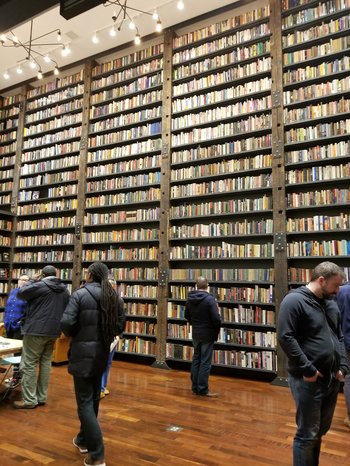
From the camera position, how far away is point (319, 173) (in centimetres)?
496

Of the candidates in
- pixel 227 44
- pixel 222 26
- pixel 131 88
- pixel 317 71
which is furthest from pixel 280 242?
pixel 131 88

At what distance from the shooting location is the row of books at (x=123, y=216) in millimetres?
6289

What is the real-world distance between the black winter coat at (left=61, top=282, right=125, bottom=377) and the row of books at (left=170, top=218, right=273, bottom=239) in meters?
3.25

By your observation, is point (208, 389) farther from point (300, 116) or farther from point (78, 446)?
point (300, 116)

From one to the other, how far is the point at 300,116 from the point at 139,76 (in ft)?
10.5

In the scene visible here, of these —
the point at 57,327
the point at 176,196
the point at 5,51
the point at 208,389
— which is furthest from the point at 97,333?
the point at 5,51

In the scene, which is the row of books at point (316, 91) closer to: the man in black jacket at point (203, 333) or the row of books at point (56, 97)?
the man in black jacket at point (203, 333)

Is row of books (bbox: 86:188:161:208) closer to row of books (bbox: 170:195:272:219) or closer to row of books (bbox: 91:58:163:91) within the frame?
row of books (bbox: 170:195:272:219)

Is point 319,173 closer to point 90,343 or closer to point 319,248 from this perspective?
point 319,248

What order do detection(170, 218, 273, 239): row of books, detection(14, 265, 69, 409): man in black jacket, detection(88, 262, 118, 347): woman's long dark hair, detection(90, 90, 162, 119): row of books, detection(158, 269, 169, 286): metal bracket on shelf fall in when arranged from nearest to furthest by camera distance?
1. detection(88, 262, 118, 347): woman's long dark hair
2. detection(14, 265, 69, 409): man in black jacket
3. detection(170, 218, 273, 239): row of books
4. detection(158, 269, 169, 286): metal bracket on shelf
5. detection(90, 90, 162, 119): row of books

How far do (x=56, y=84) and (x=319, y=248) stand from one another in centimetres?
645

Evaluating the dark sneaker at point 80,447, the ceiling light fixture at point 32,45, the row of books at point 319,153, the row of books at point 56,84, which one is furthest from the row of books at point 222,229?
the row of books at point 56,84

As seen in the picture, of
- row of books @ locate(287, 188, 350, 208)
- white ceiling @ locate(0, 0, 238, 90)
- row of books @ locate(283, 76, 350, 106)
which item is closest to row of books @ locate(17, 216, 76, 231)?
white ceiling @ locate(0, 0, 238, 90)

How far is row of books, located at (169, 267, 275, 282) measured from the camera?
16.9 ft
